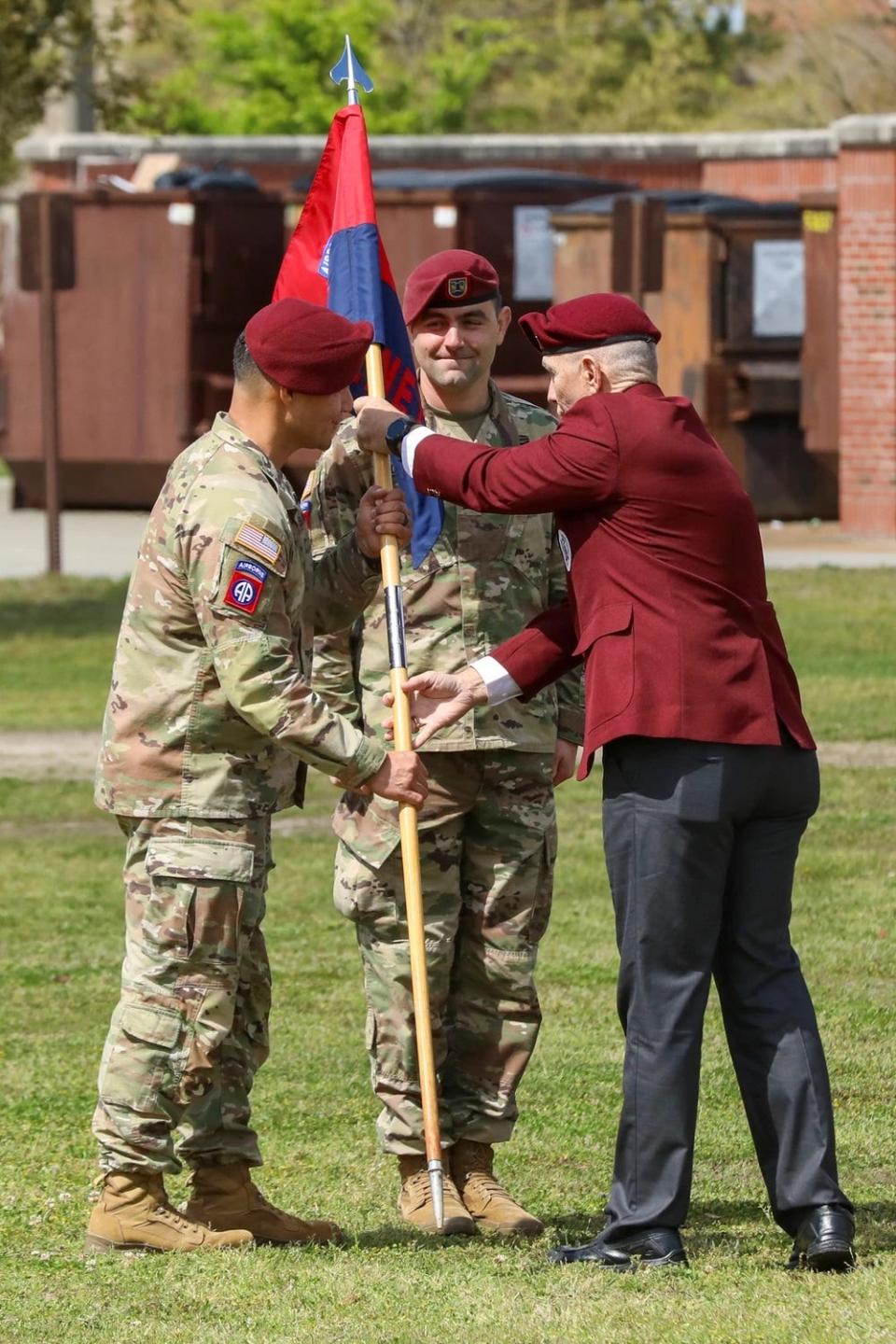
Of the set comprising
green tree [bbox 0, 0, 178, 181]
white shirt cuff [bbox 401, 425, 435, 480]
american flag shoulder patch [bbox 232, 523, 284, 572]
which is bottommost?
american flag shoulder patch [bbox 232, 523, 284, 572]

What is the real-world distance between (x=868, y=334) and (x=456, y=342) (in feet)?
51.0

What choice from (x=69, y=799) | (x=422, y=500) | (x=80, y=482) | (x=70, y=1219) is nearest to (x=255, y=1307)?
(x=70, y=1219)

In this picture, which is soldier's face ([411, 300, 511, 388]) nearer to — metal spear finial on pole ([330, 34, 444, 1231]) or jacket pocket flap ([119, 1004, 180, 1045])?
metal spear finial on pole ([330, 34, 444, 1231])

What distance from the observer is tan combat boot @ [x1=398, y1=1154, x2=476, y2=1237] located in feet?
17.8

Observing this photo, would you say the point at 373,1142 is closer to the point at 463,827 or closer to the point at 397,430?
the point at 463,827

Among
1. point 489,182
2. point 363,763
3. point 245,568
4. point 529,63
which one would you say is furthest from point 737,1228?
point 529,63

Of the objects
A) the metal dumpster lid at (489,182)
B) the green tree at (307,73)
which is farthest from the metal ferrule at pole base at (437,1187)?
the green tree at (307,73)

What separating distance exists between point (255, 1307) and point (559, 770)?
1551 mm

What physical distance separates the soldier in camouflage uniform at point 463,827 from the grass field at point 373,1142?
1.02ft

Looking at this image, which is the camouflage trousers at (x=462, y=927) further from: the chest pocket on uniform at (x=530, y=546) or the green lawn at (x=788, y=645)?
the green lawn at (x=788, y=645)

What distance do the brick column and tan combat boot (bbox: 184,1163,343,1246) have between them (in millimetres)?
15891

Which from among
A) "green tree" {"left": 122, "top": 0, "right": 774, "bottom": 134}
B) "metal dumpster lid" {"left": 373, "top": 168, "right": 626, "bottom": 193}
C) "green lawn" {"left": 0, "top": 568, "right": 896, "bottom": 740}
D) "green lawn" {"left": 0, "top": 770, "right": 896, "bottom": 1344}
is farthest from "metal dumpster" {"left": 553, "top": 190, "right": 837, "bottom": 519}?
"green tree" {"left": 122, "top": 0, "right": 774, "bottom": 134}

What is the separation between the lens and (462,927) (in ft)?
18.4

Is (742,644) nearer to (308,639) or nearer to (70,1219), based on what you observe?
(308,639)
